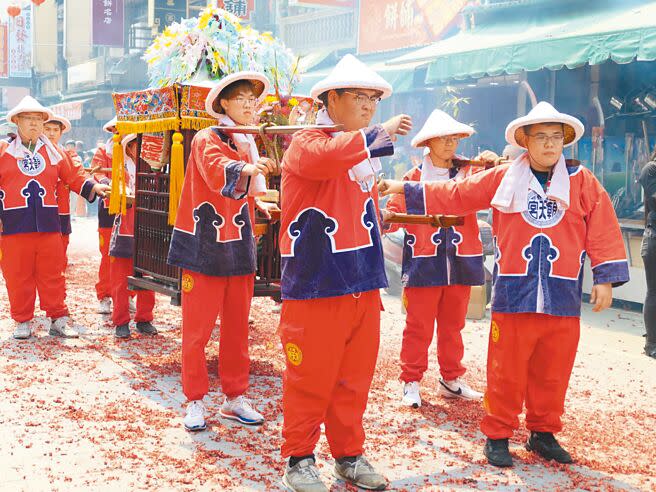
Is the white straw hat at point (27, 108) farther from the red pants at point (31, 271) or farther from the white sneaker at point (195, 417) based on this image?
the white sneaker at point (195, 417)

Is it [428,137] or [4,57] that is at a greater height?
[4,57]

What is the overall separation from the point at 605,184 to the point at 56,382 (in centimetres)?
732

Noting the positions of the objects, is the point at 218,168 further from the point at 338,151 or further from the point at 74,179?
the point at 74,179

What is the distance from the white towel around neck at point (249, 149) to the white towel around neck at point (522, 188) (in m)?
1.29

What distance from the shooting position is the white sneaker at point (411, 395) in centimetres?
518

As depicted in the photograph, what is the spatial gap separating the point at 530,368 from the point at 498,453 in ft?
1.56

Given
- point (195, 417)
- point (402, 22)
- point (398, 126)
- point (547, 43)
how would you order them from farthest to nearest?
point (402, 22) < point (547, 43) < point (195, 417) < point (398, 126)

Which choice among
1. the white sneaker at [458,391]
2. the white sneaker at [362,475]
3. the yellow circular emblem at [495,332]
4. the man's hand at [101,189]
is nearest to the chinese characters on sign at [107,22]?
the man's hand at [101,189]

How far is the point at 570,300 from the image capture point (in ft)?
13.3

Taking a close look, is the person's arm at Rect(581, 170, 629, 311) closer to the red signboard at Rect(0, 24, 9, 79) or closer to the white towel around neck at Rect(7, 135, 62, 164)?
the white towel around neck at Rect(7, 135, 62, 164)

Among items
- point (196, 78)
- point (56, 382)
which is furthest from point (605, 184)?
point (56, 382)

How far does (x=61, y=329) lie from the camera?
22.9 ft

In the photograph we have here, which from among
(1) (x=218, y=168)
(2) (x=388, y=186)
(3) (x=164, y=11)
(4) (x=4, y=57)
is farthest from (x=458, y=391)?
(4) (x=4, y=57)

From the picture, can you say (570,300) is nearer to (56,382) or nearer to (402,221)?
(402,221)
